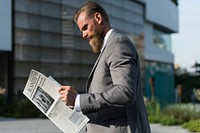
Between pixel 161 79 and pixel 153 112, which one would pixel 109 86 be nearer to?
pixel 153 112

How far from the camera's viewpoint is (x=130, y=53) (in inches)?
96.7

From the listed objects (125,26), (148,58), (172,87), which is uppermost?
(125,26)

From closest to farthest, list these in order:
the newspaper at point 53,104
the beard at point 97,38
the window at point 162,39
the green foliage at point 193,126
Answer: the newspaper at point 53,104
the beard at point 97,38
the green foliage at point 193,126
the window at point 162,39

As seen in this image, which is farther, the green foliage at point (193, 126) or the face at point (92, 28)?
the green foliage at point (193, 126)

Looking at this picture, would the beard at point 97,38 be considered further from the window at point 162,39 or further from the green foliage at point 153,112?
the window at point 162,39

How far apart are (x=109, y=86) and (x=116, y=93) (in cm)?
14

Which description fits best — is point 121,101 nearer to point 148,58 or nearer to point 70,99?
point 70,99

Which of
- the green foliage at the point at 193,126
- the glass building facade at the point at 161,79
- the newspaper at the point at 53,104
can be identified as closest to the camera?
the newspaper at the point at 53,104

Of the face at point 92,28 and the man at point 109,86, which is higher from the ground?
the face at point 92,28

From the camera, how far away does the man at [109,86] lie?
2.38 metres

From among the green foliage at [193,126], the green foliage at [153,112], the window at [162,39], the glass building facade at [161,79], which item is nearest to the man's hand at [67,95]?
the green foliage at [193,126]

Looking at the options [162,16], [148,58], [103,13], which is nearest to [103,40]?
[103,13]

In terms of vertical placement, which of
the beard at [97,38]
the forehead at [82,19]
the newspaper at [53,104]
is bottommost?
the newspaper at [53,104]

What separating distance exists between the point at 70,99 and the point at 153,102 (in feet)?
60.5
